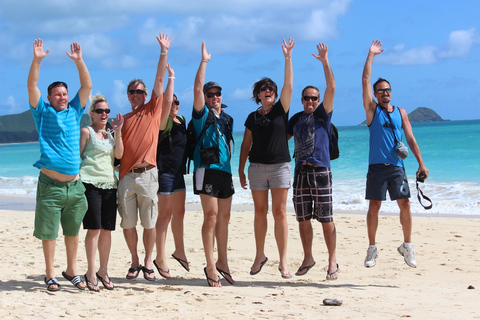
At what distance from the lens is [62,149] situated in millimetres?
4801

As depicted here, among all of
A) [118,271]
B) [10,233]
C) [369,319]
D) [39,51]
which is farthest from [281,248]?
[10,233]

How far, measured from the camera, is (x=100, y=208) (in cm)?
505

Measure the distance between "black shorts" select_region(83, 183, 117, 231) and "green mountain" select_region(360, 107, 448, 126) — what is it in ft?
454

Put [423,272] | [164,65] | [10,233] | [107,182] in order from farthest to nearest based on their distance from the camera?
[10,233], [423,272], [164,65], [107,182]

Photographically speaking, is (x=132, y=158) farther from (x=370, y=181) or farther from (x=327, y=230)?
(x=370, y=181)

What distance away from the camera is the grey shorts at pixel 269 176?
5473 millimetres

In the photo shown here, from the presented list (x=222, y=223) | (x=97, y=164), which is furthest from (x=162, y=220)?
(x=97, y=164)

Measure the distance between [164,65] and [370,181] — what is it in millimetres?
2599

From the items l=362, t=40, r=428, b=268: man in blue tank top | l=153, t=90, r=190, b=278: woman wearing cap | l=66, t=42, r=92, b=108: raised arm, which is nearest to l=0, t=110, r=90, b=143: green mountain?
l=153, t=90, r=190, b=278: woman wearing cap

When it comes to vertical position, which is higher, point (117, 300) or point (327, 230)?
point (327, 230)

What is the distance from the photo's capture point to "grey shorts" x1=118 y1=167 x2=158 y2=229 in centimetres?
521

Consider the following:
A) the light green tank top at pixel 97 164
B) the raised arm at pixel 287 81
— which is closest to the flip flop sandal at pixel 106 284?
the light green tank top at pixel 97 164

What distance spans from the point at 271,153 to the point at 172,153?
104cm

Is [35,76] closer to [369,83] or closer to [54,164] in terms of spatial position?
[54,164]
